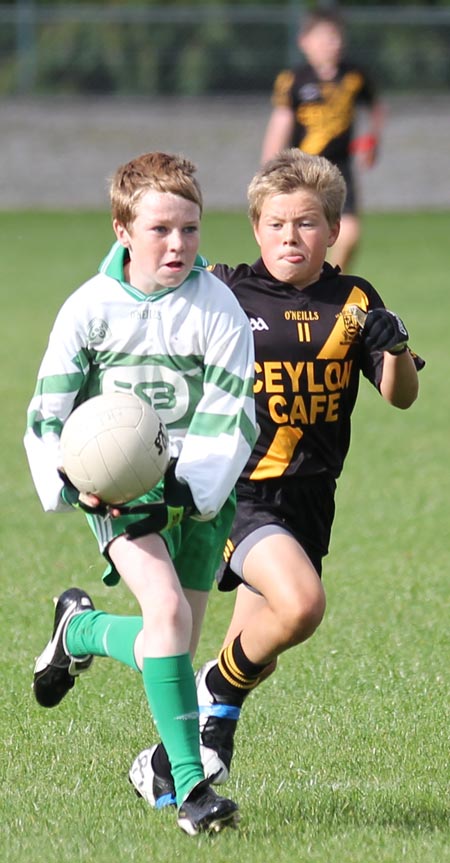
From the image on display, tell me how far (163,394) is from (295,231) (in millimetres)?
881

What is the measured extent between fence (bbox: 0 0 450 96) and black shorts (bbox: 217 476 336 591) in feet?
91.9

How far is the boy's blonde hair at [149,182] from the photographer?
4094 mm

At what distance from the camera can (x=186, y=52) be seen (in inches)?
1256

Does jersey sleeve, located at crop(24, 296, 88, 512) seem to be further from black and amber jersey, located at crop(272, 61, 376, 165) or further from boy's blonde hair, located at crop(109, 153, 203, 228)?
black and amber jersey, located at crop(272, 61, 376, 165)

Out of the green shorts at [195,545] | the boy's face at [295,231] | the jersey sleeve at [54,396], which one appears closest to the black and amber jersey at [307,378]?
the boy's face at [295,231]

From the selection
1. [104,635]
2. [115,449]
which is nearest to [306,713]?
[104,635]

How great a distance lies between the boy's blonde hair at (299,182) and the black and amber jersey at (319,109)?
10.3 m

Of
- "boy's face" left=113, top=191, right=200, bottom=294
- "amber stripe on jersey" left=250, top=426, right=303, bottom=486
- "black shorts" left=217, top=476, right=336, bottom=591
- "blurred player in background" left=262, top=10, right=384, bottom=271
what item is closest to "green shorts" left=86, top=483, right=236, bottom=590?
"black shorts" left=217, top=476, right=336, bottom=591

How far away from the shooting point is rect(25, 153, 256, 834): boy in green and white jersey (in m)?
3.90

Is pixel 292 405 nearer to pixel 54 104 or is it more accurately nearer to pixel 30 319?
pixel 30 319

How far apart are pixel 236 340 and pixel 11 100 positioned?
93.8 feet

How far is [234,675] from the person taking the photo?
14.9ft

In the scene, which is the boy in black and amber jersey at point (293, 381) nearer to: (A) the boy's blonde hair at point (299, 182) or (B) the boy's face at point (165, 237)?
(A) the boy's blonde hair at point (299, 182)

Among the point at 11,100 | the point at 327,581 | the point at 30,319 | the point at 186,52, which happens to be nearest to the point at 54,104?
the point at 11,100
